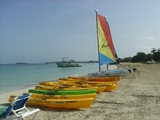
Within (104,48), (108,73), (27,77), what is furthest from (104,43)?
(27,77)

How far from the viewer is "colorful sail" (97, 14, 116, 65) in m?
14.5

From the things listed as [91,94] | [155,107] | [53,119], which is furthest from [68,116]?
[155,107]

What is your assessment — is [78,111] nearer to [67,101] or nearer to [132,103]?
[67,101]

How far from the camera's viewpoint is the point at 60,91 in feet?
22.2

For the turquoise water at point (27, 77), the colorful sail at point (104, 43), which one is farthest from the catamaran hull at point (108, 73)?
the turquoise water at point (27, 77)

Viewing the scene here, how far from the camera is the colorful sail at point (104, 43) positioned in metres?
14.5

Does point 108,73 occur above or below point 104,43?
below

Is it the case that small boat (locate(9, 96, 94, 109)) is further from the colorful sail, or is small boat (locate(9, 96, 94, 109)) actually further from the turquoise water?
the colorful sail

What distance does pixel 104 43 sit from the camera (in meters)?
14.7

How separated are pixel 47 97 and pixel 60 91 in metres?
0.51

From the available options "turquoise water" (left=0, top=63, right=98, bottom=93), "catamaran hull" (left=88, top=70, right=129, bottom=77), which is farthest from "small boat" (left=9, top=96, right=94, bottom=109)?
"catamaran hull" (left=88, top=70, right=129, bottom=77)

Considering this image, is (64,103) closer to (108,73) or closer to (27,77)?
(108,73)

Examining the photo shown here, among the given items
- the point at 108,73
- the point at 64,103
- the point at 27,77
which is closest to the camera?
the point at 64,103

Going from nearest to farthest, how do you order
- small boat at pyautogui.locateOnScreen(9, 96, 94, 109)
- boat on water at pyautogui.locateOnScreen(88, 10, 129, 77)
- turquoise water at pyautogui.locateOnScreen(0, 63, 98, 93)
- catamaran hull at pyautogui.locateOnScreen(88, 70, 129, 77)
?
small boat at pyautogui.locateOnScreen(9, 96, 94, 109), boat on water at pyautogui.locateOnScreen(88, 10, 129, 77), catamaran hull at pyautogui.locateOnScreen(88, 70, 129, 77), turquoise water at pyautogui.locateOnScreen(0, 63, 98, 93)
